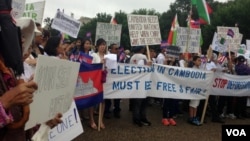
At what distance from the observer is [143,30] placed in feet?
28.1

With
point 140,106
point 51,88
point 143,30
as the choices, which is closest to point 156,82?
point 140,106

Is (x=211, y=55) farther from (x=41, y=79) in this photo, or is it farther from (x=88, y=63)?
(x=41, y=79)

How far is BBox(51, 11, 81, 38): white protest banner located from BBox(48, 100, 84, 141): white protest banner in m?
4.34

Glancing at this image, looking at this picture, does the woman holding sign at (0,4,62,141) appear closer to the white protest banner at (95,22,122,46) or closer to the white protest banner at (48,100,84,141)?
the white protest banner at (48,100,84,141)

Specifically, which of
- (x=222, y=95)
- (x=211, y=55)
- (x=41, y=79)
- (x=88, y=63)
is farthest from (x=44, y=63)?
(x=211, y=55)

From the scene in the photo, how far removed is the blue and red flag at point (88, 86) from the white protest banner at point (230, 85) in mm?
3424

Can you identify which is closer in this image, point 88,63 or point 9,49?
point 9,49

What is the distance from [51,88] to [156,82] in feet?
19.4

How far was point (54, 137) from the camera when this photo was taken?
4.36 meters

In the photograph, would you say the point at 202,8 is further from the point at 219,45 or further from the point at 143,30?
the point at 143,30

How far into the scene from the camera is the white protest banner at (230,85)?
363 inches

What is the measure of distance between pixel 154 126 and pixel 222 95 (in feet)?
7.84

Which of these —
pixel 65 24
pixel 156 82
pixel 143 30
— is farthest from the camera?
pixel 65 24

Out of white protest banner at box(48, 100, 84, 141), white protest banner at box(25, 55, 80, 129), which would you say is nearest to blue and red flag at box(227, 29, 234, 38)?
white protest banner at box(48, 100, 84, 141)
